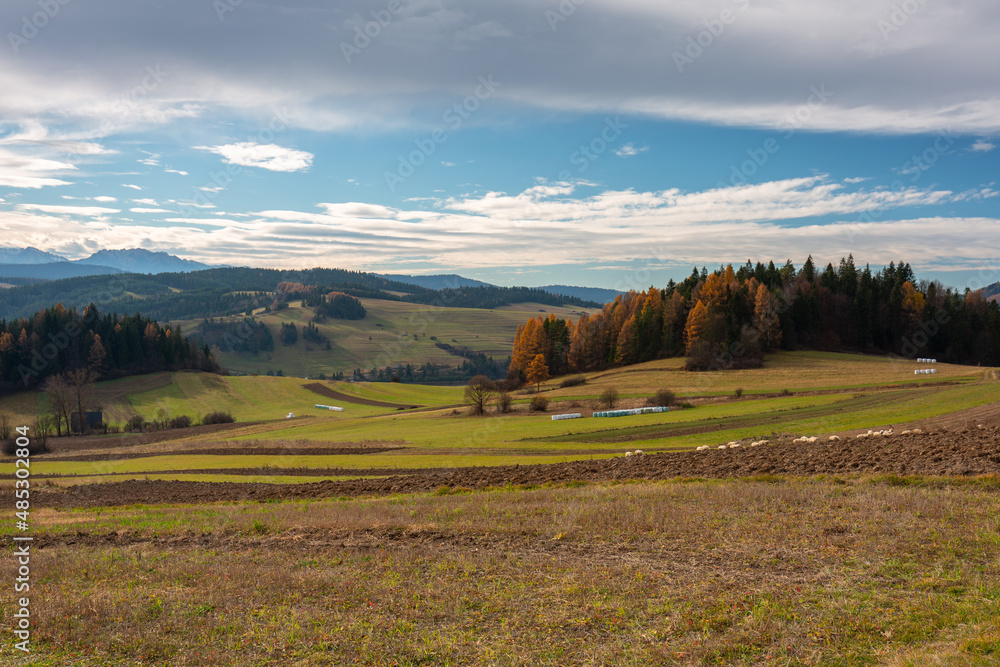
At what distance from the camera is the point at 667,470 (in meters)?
26.2

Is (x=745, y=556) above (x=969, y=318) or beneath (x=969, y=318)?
beneath

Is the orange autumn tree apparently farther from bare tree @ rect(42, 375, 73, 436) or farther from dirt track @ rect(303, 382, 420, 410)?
bare tree @ rect(42, 375, 73, 436)

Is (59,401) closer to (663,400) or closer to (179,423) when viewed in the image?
(179,423)

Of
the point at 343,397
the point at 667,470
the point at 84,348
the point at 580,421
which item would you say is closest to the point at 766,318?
the point at 580,421

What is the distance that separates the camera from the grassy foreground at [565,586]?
8500 millimetres

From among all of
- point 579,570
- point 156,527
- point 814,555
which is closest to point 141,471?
point 156,527

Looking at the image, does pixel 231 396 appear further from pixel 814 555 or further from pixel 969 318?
pixel 969 318

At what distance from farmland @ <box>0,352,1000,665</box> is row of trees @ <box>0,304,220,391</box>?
9900cm

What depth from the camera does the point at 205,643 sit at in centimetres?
924

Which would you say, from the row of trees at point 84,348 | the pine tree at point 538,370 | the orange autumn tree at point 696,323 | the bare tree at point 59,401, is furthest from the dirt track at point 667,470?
the row of trees at point 84,348

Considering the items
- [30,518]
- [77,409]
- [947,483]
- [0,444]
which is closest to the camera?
[947,483]

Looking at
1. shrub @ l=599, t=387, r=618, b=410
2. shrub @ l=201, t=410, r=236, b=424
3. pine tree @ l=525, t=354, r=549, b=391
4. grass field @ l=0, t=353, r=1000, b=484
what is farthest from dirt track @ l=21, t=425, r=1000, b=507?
pine tree @ l=525, t=354, r=549, b=391

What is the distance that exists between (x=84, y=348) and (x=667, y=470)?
129 metres

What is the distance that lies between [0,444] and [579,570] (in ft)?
264
